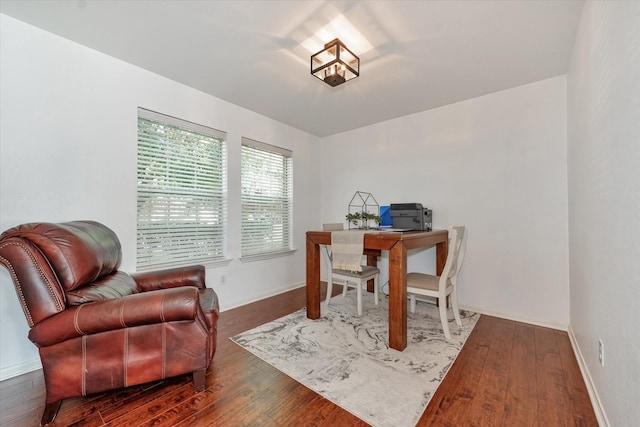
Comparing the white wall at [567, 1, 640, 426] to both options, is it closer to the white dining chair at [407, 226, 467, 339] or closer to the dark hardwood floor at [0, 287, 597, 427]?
the dark hardwood floor at [0, 287, 597, 427]

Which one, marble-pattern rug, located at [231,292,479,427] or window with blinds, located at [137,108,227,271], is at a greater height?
window with blinds, located at [137,108,227,271]

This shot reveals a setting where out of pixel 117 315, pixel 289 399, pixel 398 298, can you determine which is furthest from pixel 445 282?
pixel 117 315

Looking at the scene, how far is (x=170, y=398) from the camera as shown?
1.53 metres

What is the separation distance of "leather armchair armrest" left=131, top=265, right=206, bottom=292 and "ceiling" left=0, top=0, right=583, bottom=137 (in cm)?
184

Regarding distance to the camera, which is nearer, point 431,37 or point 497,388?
point 497,388

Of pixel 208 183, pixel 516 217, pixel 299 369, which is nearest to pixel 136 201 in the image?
pixel 208 183

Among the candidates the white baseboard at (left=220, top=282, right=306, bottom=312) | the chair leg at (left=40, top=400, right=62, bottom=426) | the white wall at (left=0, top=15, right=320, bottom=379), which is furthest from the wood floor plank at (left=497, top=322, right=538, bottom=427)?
the white wall at (left=0, top=15, right=320, bottom=379)

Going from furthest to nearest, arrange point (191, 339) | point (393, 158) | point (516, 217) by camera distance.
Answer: point (393, 158) < point (516, 217) < point (191, 339)

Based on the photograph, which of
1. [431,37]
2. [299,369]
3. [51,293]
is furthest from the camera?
[431,37]

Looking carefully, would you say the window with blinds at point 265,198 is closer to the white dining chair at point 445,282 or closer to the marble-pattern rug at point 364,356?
the marble-pattern rug at point 364,356

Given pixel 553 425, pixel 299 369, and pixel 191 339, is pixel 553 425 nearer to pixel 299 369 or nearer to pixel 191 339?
pixel 299 369

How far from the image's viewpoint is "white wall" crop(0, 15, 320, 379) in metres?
1.81

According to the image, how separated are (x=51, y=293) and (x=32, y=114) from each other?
148 cm

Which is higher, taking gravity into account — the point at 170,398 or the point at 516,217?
the point at 516,217
